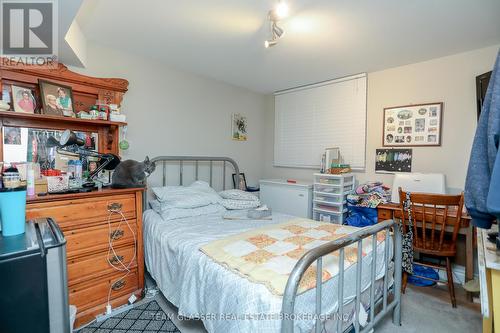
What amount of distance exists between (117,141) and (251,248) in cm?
168

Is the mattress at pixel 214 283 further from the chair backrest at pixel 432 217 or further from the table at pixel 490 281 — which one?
the chair backrest at pixel 432 217

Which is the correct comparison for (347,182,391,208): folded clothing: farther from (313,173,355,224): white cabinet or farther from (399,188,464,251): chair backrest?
(399,188,464,251): chair backrest

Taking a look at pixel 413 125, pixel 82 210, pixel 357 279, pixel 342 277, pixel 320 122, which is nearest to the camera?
pixel 342 277

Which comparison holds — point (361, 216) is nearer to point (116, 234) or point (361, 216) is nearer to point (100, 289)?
point (116, 234)

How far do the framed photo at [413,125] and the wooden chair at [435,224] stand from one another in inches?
29.2

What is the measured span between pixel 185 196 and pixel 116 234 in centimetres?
71

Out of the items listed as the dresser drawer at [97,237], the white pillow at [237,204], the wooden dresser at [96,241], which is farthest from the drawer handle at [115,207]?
the white pillow at [237,204]

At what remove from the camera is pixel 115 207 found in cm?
190

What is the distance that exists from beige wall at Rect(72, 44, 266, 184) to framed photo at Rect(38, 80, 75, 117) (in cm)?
33

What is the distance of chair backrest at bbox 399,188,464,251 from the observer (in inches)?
80.0

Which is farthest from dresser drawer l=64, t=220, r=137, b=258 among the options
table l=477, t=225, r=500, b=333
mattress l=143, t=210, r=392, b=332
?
table l=477, t=225, r=500, b=333

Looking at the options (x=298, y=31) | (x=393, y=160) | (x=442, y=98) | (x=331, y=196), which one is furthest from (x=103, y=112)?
(x=442, y=98)

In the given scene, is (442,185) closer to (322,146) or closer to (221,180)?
(322,146)

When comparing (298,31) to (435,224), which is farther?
(435,224)
